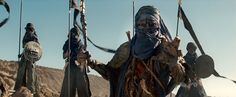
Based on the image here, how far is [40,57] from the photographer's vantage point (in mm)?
14898

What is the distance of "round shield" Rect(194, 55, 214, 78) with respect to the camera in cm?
657

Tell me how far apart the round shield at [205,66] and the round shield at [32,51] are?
27.5ft

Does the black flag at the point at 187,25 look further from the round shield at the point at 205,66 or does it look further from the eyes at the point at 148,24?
the eyes at the point at 148,24

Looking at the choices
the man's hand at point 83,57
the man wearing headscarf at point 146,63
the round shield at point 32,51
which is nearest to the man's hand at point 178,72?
the man wearing headscarf at point 146,63

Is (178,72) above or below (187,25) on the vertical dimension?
below

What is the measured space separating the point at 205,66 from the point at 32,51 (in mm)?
8648

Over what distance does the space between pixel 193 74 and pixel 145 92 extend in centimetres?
60

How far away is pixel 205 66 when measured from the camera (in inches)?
259

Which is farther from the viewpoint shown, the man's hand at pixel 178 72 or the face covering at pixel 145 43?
the face covering at pixel 145 43

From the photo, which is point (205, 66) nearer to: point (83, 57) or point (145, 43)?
point (145, 43)

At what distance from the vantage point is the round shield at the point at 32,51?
14.5m

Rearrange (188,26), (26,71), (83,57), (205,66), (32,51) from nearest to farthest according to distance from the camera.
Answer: (205,66)
(188,26)
(83,57)
(32,51)
(26,71)

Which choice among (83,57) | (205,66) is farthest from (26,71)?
(205,66)

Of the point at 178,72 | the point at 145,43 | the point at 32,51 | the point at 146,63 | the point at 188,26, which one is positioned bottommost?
the point at 178,72
